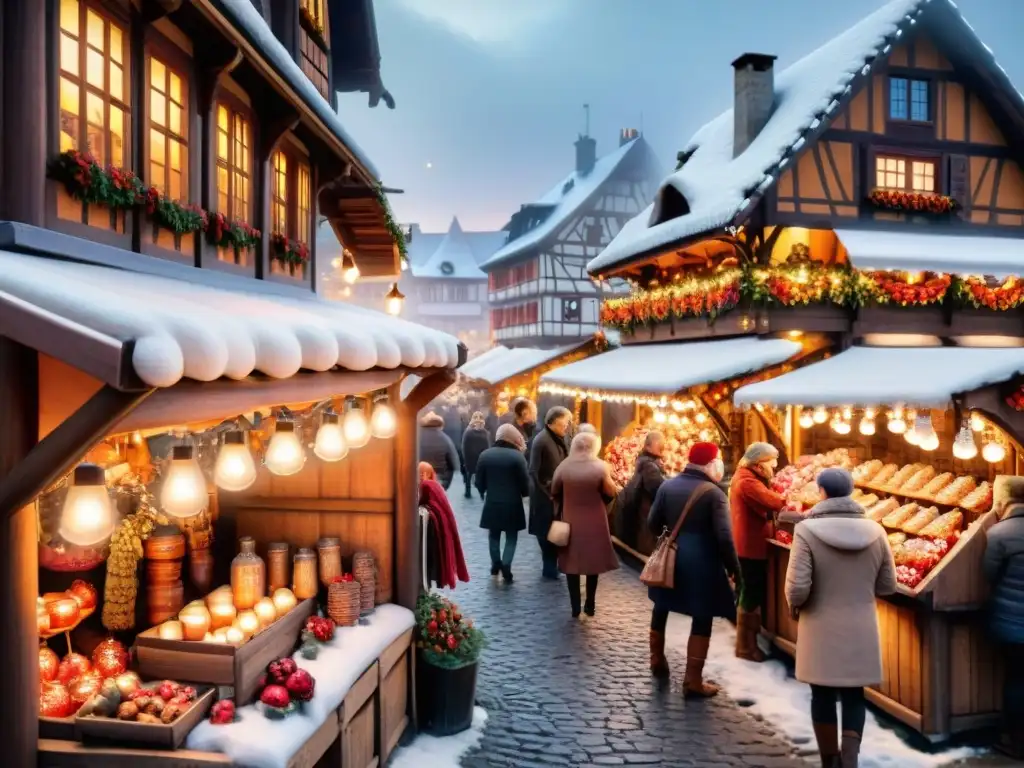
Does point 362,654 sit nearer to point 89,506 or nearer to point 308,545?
point 308,545

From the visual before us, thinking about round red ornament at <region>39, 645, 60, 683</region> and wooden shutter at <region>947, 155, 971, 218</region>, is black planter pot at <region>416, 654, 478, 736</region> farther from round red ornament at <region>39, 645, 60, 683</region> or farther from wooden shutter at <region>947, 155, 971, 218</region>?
wooden shutter at <region>947, 155, 971, 218</region>

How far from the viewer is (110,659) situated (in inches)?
199

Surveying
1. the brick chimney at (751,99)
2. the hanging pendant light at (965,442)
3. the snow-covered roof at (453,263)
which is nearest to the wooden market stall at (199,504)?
the hanging pendant light at (965,442)

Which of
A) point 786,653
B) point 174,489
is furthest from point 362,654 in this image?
point 786,653

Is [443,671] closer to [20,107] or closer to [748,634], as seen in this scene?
[748,634]

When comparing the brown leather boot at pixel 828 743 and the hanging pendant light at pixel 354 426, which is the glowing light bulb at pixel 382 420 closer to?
the hanging pendant light at pixel 354 426

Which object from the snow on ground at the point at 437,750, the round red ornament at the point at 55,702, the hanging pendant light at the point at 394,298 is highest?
the hanging pendant light at the point at 394,298

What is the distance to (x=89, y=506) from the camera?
3.49 m

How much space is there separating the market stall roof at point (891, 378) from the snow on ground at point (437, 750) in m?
4.88

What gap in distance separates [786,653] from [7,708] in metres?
7.18

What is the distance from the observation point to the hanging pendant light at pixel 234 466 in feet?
14.0

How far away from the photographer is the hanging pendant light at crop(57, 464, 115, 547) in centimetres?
345

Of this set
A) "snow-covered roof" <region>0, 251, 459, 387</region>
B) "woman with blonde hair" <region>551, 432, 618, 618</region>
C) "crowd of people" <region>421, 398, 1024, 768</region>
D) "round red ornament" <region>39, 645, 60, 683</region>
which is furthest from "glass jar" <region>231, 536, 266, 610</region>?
"woman with blonde hair" <region>551, 432, 618, 618</region>

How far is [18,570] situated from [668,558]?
18.1 ft
